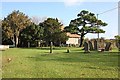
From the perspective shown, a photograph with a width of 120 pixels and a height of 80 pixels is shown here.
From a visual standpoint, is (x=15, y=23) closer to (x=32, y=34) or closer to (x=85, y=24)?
(x=32, y=34)

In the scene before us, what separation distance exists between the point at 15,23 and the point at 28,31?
16.8 feet

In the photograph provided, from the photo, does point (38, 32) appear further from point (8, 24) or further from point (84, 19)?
point (84, 19)

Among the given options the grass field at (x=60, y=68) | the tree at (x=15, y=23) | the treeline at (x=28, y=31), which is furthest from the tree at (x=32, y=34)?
the grass field at (x=60, y=68)

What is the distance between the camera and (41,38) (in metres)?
80.6

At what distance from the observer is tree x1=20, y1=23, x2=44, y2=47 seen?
3086 inches

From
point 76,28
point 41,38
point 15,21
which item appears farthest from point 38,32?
point 76,28

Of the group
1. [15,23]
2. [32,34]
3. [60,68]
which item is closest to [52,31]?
[32,34]

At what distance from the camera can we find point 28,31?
3125 inches

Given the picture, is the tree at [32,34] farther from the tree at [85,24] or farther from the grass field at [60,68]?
the grass field at [60,68]

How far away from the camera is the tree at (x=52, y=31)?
7806 cm

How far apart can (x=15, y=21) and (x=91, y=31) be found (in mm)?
24807

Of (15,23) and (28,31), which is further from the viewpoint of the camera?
(15,23)

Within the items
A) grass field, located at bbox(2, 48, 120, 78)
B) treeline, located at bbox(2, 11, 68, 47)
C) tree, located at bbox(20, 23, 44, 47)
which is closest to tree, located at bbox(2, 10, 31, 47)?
treeline, located at bbox(2, 11, 68, 47)

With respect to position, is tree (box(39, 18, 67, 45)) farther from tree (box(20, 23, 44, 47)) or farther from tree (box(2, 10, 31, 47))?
tree (box(2, 10, 31, 47))
